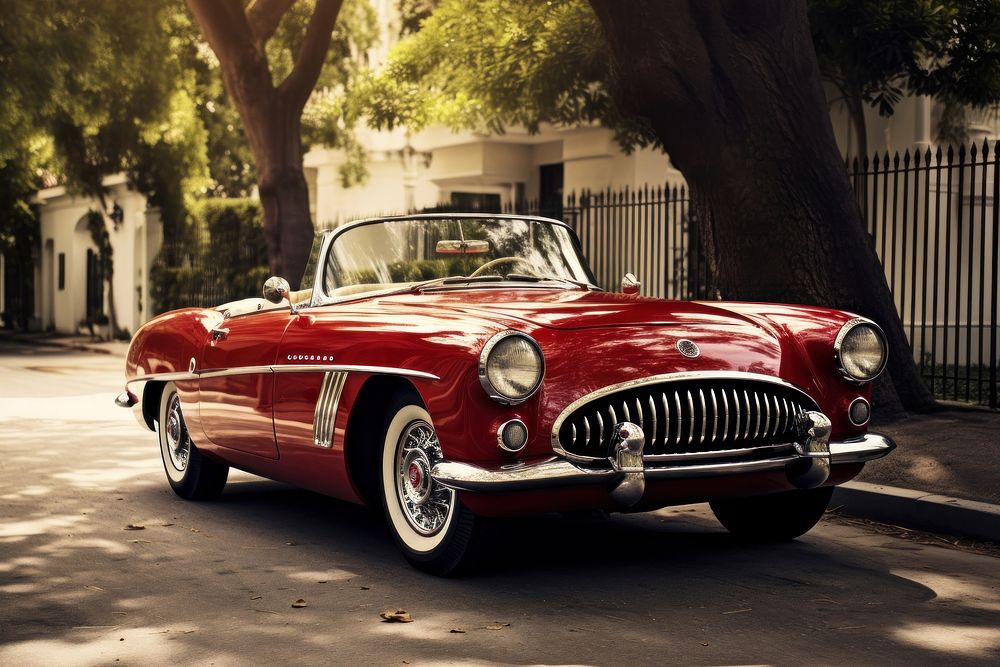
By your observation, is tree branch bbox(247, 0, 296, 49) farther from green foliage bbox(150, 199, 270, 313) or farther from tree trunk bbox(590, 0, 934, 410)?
tree trunk bbox(590, 0, 934, 410)

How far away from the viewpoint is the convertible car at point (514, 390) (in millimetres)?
5184

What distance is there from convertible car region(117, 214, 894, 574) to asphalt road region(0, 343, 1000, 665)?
358 mm

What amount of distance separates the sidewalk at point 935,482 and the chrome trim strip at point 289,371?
3167mm

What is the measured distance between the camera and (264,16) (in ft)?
61.6

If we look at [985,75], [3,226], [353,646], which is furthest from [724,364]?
[3,226]

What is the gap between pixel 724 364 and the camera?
18.1ft

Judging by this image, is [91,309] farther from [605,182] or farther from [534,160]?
[605,182]

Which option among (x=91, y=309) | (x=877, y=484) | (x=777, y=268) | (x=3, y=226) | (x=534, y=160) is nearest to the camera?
(x=877, y=484)

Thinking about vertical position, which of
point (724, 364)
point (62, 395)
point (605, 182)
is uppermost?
point (605, 182)

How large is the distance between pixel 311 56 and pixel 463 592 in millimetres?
14177

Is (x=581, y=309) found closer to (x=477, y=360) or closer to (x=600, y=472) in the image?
(x=477, y=360)

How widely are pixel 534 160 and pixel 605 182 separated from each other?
151 inches

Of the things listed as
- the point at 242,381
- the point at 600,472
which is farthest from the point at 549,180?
the point at 600,472

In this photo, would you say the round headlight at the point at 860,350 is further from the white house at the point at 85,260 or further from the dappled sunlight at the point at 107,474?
the white house at the point at 85,260
